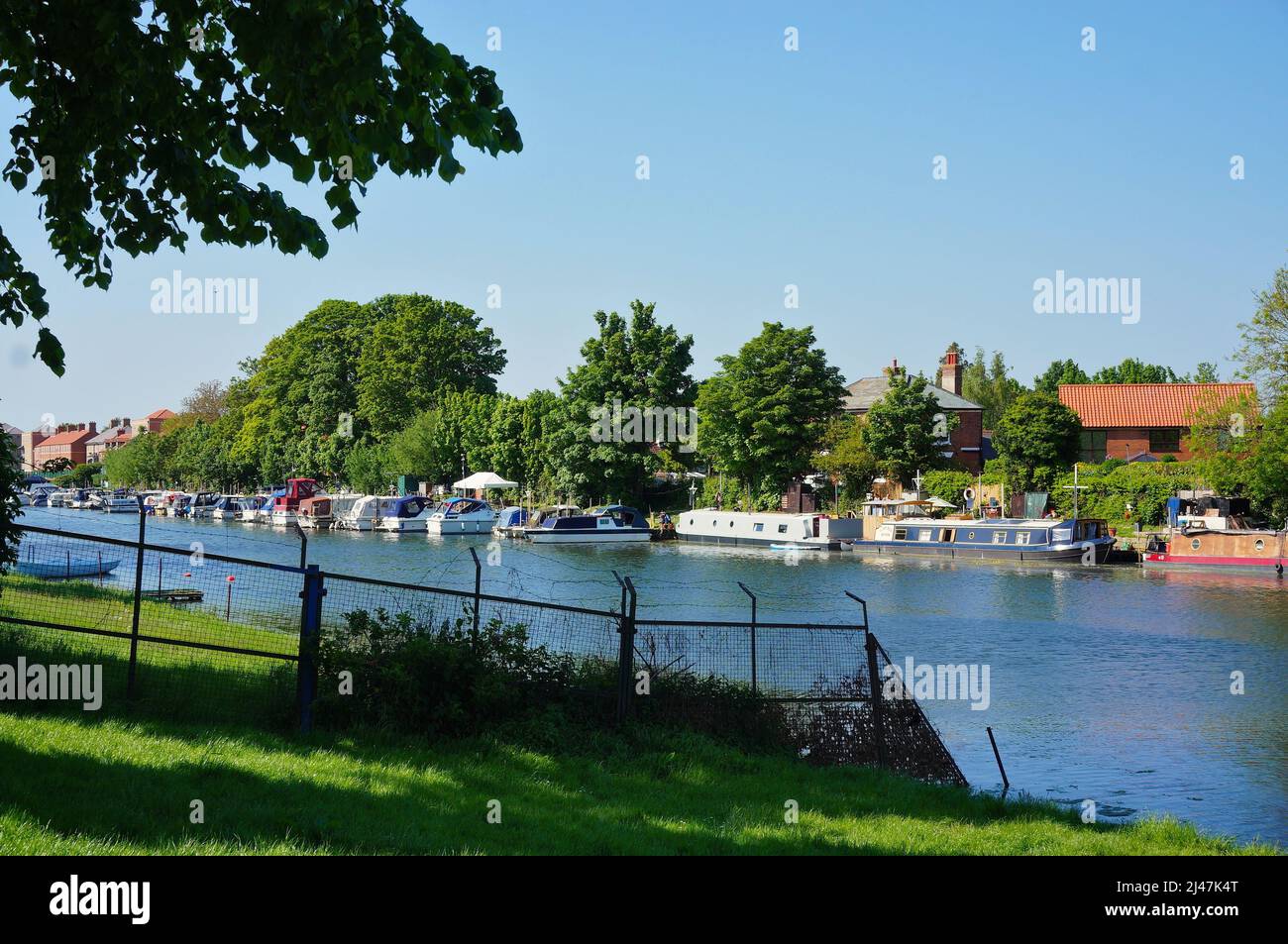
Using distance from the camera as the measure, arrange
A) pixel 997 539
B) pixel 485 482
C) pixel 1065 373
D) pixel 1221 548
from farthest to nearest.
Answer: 1. pixel 1065 373
2. pixel 485 482
3. pixel 997 539
4. pixel 1221 548

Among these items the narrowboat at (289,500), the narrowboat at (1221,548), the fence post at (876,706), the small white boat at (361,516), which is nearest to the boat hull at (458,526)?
the small white boat at (361,516)

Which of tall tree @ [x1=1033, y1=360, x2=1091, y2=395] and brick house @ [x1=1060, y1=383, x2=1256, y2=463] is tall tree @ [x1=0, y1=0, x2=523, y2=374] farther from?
tall tree @ [x1=1033, y1=360, x2=1091, y2=395]

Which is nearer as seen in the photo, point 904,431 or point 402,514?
point 904,431

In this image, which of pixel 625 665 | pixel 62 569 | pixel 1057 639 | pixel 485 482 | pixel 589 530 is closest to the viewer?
pixel 625 665

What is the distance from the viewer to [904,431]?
7962cm

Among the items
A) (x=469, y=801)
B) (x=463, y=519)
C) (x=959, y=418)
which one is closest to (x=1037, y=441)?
(x=959, y=418)

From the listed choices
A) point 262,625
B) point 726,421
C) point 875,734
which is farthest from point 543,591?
point 726,421

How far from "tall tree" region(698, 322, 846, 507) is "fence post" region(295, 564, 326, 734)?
227 ft

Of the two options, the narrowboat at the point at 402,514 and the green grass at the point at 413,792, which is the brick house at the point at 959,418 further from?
the green grass at the point at 413,792

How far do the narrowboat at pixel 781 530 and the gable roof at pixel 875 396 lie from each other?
19.3m

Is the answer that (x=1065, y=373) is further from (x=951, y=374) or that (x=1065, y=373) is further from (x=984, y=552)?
(x=984, y=552)

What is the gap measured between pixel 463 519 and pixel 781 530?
2591 cm

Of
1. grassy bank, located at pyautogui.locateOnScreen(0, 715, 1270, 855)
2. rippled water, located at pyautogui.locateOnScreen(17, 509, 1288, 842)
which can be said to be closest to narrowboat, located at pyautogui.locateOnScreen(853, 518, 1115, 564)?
rippled water, located at pyautogui.locateOnScreen(17, 509, 1288, 842)

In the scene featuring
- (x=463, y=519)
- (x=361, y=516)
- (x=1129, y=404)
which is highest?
(x=1129, y=404)
